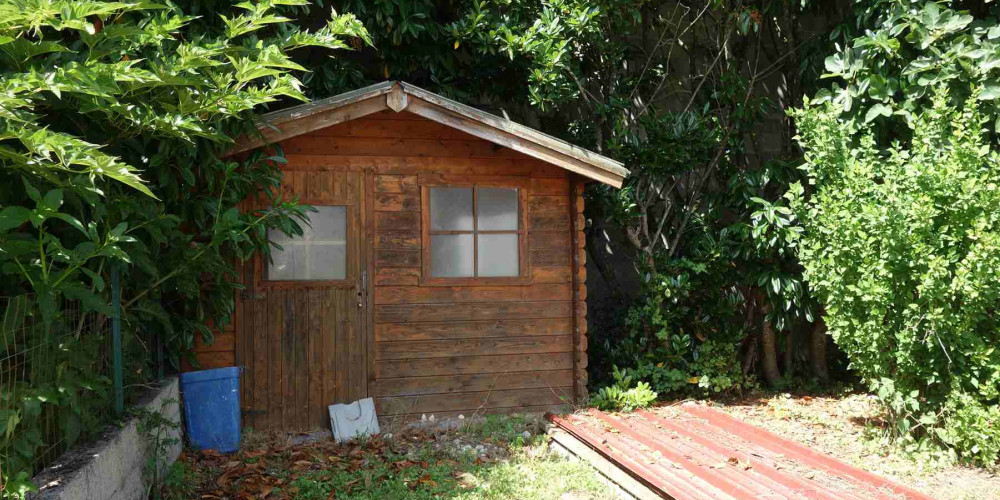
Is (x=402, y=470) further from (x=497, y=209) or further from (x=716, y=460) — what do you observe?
(x=497, y=209)

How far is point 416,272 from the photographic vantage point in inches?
277

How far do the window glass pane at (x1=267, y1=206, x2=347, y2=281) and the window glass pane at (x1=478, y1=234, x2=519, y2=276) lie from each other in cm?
126

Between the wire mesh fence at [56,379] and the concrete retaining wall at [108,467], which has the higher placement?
the wire mesh fence at [56,379]

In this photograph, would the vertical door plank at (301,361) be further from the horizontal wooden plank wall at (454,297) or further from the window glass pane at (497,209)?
the window glass pane at (497,209)

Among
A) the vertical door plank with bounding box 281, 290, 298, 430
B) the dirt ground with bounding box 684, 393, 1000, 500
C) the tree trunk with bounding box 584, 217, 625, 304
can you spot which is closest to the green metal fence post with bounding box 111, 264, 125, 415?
the vertical door plank with bounding box 281, 290, 298, 430

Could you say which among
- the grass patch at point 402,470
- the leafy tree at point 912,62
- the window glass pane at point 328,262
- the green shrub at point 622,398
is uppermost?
the leafy tree at point 912,62

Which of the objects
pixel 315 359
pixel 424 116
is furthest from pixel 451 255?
pixel 315 359

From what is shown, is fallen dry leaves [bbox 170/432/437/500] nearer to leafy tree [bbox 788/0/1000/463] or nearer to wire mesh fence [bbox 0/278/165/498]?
wire mesh fence [bbox 0/278/165/498]

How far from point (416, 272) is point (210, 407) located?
6.76 ft

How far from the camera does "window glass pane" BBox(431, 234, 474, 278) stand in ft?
23.4

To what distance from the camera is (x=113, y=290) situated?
185 inches

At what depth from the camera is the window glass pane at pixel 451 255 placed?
712cm

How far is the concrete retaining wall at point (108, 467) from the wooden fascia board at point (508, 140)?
9.86 feet

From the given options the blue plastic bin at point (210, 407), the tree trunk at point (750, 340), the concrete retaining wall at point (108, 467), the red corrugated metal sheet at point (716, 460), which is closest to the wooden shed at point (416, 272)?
the blue plastic bin at point (210, 407)
